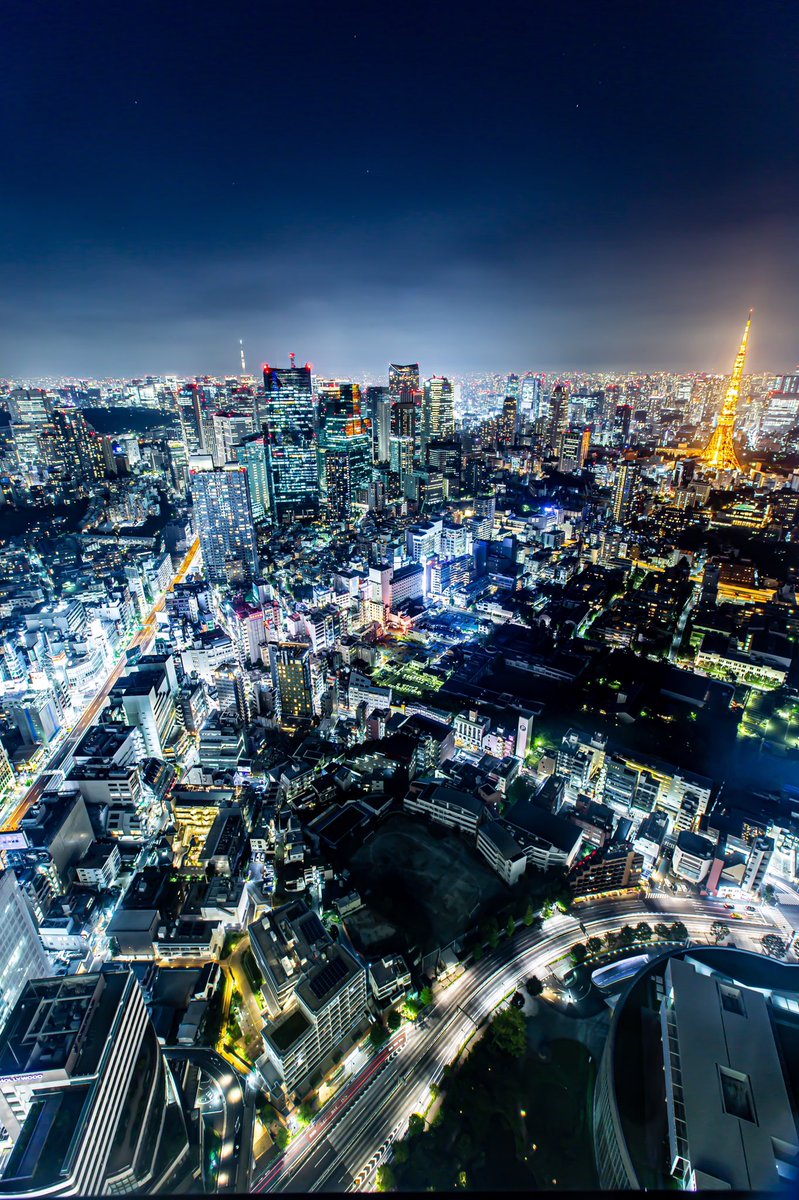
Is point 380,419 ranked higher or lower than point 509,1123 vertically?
higher

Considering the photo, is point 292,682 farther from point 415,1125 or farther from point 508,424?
point 508,424

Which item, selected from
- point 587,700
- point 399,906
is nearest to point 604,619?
point 587,700

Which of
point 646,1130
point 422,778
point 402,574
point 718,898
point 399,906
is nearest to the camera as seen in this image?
point 646,1130

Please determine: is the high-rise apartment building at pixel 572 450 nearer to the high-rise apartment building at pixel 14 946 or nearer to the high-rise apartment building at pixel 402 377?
the high-rise apartment building at pixel 402 377

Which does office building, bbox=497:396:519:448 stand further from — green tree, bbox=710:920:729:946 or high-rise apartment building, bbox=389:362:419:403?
green tree, bbox=710:920:729:946

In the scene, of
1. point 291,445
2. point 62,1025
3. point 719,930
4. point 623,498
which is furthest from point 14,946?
point 623,498

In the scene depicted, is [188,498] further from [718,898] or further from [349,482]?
[718,898]
